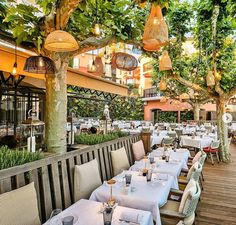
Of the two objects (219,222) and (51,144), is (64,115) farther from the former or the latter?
(219,222)

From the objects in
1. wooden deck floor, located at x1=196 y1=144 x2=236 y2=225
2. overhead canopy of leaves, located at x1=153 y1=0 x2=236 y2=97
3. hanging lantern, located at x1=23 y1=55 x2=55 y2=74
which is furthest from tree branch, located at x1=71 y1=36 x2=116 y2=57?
overhead canopy of leaves, located at x1=153 y1=0 x2=236 y2=97

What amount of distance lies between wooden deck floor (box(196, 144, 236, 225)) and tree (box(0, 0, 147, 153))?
8.35 ft

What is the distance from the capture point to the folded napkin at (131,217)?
1.94m

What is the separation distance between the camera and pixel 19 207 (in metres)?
1.97

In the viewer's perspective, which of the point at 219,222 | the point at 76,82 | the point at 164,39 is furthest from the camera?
the point at 76,82

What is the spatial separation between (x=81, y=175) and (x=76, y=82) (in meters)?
2.36

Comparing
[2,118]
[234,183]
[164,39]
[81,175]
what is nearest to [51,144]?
[81,175]

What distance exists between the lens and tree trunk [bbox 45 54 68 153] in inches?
126

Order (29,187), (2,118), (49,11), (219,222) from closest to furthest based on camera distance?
(29,187) < (49,11) < (219,222) < (2,118)

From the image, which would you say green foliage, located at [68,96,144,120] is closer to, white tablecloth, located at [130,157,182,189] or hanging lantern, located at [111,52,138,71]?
hanging lantern, located at [111,52,138,71]

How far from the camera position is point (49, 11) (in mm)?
3146

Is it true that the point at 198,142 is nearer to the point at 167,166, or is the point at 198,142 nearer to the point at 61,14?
the point at 167,166

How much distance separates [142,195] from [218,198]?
2.62 meters

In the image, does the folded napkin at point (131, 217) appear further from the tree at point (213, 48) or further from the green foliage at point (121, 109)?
the green foliage at point (121, 109)
